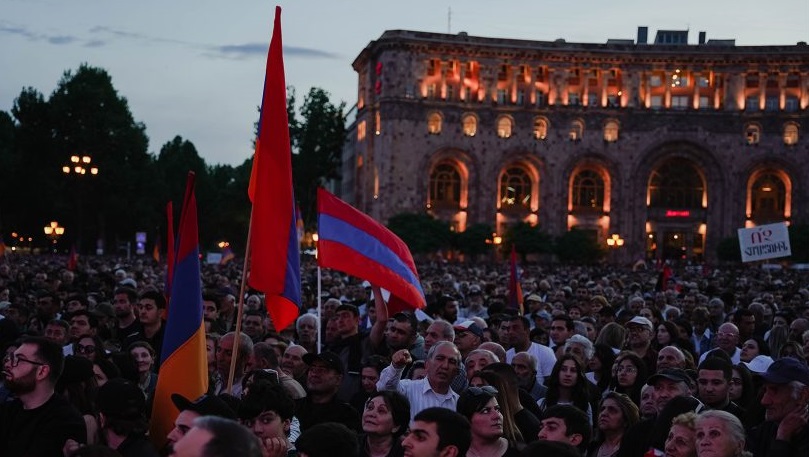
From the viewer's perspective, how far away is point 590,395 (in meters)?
9.92

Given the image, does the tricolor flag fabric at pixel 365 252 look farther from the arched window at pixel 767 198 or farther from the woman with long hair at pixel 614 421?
the arched window at pixel 767 198

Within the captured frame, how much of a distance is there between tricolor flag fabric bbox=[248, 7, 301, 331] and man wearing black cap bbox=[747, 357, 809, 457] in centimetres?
361

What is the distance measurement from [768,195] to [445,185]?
2274 centimetres

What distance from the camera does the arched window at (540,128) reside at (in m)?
78.5

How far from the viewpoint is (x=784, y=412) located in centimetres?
766

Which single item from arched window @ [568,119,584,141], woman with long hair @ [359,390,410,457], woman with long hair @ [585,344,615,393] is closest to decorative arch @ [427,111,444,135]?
arched window @ [568,119,584,141]

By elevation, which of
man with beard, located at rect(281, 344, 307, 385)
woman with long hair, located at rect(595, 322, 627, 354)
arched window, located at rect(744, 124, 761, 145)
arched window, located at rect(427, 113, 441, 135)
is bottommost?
man with beard, located at rect(281, 344, 307, 385)

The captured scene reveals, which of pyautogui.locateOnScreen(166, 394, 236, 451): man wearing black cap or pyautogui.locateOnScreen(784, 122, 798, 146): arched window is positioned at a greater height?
pyautogui.locateOnScreen(784, 122, 798, 146): arched window

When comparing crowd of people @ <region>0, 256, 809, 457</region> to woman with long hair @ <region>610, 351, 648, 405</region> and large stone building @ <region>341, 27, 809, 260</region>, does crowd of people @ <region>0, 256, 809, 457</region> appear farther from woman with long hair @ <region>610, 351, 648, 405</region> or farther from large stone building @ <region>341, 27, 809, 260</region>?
large stone building @ <region>341, 27, 809, 260</region>

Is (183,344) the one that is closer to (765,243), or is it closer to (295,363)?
(295,363)

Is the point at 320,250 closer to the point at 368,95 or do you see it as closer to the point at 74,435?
the point at 74,435

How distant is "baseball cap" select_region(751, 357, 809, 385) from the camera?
7.66m

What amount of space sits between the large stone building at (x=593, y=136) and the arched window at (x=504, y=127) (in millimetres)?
112

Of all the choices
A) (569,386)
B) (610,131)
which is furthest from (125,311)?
(610,131)
